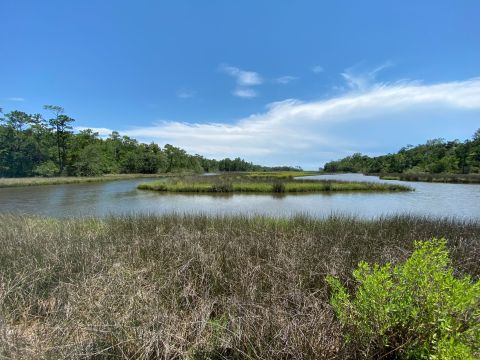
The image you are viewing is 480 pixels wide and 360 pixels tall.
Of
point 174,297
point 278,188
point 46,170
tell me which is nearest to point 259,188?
point 278,188

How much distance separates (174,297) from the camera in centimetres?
348

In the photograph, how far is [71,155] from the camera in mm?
61344

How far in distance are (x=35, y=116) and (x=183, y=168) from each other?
1743 inches

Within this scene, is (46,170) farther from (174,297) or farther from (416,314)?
(416,314)

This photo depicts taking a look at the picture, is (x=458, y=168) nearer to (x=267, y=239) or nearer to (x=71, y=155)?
(x=267, y=239)

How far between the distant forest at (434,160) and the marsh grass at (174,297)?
77.9m

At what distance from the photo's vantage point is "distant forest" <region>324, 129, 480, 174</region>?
67062 millimetres

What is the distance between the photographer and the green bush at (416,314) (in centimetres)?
187

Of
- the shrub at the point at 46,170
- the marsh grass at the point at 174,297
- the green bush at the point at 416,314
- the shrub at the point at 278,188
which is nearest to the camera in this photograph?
the green bush at the point at 416,314

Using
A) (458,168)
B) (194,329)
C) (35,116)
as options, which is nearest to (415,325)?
(194,329)

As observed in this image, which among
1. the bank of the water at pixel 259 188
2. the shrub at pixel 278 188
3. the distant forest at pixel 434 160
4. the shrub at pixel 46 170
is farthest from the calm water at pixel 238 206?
the distant forest at pixel 434 160

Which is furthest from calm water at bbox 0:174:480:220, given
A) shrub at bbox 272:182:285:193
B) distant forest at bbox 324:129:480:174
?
distant forest at bbox 324:129:480:174

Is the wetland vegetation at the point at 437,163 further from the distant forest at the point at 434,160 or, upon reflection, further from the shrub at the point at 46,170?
the shrub at the point at 46,170

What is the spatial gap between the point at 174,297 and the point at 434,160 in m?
92.1
